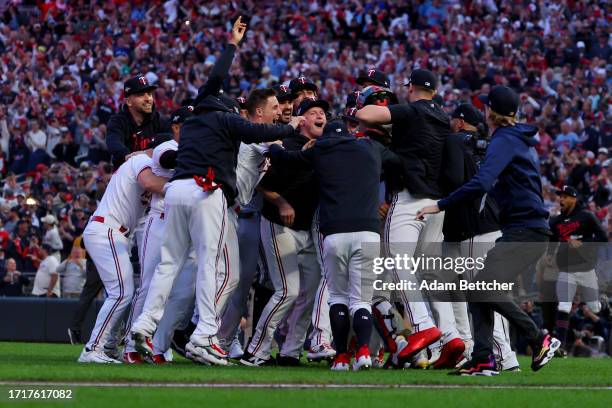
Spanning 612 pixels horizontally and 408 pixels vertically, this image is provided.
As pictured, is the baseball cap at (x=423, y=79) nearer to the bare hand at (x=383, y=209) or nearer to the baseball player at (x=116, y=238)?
the bare hand at (x=383, y=209)

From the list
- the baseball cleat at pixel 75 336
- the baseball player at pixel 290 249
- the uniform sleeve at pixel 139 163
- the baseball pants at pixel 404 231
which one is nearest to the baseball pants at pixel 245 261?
the baseball player at pixel 290 249

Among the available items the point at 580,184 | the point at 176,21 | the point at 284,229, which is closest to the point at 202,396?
the point at 284,229

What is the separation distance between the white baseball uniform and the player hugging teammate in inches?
0.5

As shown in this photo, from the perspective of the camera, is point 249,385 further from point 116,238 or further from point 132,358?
point 116,238

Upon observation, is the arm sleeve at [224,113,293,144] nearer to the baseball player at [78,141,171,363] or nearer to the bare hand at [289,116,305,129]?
the bare hand at [289,116,305,129]

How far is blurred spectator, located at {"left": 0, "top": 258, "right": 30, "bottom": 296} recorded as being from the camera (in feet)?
67.2

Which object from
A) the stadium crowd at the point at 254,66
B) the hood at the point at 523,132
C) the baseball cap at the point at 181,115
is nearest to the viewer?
the hood at the point at 523,132

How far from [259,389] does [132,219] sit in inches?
142

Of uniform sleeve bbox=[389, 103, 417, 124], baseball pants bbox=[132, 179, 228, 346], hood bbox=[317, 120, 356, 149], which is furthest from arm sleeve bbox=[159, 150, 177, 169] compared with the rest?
uniform sleeve bbox=[389, 103, 417, 124]

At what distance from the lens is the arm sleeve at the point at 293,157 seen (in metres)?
10.2

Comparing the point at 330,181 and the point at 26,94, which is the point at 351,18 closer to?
the point at 26,94

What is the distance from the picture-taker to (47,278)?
19938 mm

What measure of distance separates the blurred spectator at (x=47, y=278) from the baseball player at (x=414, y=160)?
10.0m

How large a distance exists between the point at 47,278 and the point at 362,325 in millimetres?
11139
